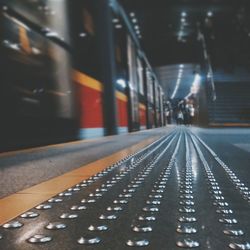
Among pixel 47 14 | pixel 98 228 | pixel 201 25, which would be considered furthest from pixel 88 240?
pixel 201 25

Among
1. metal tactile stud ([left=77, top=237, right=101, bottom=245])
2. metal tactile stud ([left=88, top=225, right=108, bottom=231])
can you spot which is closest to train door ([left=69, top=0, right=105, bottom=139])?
metal tactile stud ([left=88, top=225, right=108, bottom=231])

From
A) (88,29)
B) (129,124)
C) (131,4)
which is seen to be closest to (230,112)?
(129,124)

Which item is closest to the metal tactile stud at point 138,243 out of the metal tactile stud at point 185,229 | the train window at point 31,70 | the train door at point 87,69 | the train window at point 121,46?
the metal tactile stud at point 185,229

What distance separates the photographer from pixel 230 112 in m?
15.5

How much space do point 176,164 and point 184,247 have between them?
1.72 metres

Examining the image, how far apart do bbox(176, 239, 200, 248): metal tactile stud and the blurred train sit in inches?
131

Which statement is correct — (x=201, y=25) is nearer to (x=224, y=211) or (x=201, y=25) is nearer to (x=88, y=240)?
(x=224, y=211)

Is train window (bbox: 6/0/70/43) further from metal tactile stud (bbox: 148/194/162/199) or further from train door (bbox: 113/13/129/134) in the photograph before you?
train door (bbox: 113/13/129/134)

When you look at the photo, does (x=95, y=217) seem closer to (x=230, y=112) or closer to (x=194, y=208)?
(x=194, y=208)

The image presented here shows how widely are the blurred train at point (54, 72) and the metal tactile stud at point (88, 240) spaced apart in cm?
316

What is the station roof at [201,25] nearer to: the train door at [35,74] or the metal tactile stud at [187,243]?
the train door at [35,74]

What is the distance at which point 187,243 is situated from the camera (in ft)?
2.87

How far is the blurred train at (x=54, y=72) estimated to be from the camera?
4105 mm

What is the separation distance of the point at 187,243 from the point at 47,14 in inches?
207
